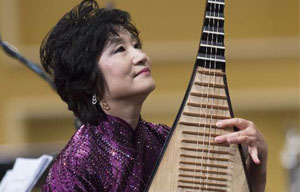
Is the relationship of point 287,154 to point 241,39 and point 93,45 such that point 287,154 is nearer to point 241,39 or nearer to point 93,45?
point 241,39

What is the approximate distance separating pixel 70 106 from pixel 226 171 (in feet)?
1.51

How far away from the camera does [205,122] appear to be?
2336 millimetres

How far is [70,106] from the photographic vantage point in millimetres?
2596

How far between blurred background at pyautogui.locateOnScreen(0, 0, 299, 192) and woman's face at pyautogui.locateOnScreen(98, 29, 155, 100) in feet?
15.6

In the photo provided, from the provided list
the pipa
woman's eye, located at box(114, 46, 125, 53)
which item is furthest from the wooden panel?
woman's eye, located at box(114, 46, 125, 53)

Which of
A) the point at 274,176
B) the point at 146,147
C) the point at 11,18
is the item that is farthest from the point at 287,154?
the point at 146,147

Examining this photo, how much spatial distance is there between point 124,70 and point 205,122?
260 mm

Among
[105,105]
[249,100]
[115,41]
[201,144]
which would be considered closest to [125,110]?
[105,105]

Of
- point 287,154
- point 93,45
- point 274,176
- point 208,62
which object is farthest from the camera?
point 274,176

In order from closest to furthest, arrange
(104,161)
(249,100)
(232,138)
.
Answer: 1. (232,138)
2. (104,161)
3. (249,100)

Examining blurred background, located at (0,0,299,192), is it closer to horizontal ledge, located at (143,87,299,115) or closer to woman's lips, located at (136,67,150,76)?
horizontal ledge, located at (143,87,299,115)

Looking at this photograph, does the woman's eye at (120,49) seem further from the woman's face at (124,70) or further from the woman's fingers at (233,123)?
the woman's fingers at (233,123)

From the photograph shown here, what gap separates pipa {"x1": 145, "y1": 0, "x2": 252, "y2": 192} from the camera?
2332mm

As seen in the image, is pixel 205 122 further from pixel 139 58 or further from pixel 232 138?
pixel 139 58
